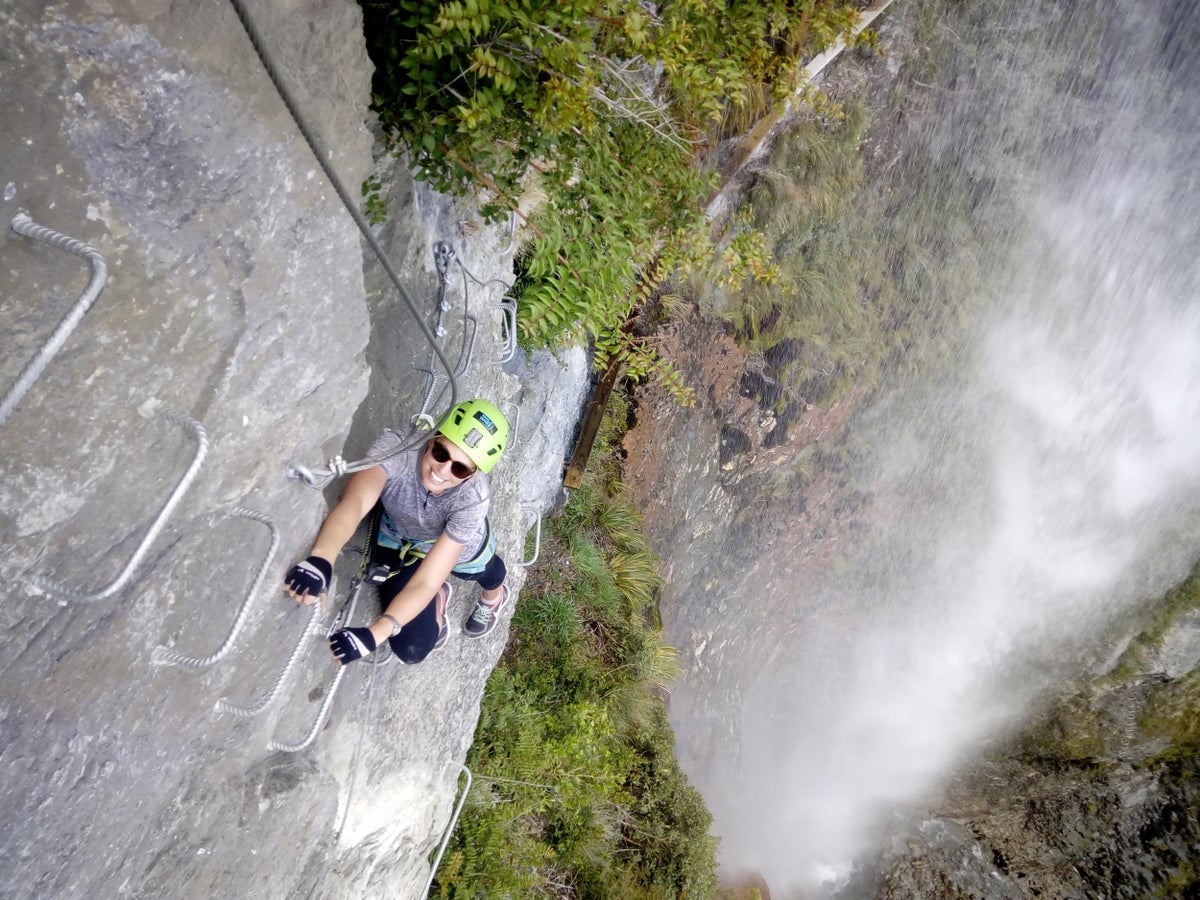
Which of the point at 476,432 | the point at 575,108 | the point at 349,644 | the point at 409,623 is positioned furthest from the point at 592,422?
the point at 349,644

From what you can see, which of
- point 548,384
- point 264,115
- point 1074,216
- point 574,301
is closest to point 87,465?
point 264,115

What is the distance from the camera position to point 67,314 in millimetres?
1956

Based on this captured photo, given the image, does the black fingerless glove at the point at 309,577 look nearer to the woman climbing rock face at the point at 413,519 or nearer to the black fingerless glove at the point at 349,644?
the woman climbing rock face at the point at 413,519

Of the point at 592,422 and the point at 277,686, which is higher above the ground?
the point at 277,686

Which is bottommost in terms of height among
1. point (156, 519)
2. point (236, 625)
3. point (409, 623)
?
point (409, 623)

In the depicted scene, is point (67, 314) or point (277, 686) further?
point (277, 686)

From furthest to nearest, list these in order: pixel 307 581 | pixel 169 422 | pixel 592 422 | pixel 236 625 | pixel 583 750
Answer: pixel 592 422, pixel 583 750, pixel 307 581, pixel 236 625, pixel 169 422

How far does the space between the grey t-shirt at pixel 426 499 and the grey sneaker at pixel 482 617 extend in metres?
1.66

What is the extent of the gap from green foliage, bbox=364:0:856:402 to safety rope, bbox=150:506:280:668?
2.10m

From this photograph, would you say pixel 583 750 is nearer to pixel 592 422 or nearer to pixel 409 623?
pixel 409 623


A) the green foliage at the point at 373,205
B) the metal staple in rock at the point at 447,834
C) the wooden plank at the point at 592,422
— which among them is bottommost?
the metal staple in rock at the point at 447,834

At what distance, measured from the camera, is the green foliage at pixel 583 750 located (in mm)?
6602

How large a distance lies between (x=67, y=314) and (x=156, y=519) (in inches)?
30.7

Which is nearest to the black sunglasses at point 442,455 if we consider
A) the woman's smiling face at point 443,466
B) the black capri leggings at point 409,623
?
the woman's smiling face at point 443,466
